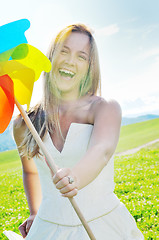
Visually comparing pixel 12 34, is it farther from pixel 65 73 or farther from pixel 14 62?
pixel 65 73

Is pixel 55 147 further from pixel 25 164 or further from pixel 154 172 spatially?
pixel 154 172

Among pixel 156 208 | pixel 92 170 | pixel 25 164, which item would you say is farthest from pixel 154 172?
pixel 92 170

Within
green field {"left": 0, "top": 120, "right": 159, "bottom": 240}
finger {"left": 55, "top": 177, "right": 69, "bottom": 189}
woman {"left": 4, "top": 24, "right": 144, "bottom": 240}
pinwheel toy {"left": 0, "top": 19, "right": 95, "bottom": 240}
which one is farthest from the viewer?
green field {"left": 0, "top": 120, "right": 159, "bottom": 240}

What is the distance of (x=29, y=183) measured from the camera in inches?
72.3

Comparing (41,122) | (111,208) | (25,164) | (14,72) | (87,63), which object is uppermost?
(14,72)

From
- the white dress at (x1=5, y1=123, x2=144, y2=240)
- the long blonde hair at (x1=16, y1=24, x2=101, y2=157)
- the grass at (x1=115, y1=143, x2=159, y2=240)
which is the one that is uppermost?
the long blonde hair at (x1=16, y1=24, x2=101, y2=157)

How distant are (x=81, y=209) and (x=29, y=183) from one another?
1.64 ft

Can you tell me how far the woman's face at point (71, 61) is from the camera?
5.27 feet

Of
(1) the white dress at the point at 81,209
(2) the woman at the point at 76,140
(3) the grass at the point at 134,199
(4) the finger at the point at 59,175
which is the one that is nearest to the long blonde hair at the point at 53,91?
(2) the woman at the point at 76,140

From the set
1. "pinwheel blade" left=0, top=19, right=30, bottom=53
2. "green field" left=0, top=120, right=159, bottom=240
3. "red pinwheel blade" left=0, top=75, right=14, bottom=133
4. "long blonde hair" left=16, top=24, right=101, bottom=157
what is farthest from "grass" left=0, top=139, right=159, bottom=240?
"pinwheel blade" left=0, top=19, right=30, bottom=53

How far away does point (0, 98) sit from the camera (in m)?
1.24

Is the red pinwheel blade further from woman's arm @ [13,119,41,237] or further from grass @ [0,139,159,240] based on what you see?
grass @ [0,139,159,240]

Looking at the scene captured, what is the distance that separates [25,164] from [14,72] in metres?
0.75

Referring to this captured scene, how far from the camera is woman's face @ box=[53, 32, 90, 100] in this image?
1.61m
